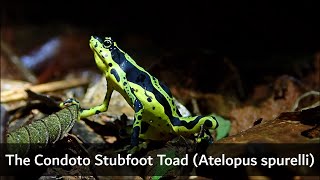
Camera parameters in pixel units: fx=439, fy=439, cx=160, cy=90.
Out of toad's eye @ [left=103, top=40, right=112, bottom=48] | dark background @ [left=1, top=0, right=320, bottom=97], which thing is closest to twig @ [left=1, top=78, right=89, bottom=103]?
dark background @ [left=1, top=0, right=320, bottom=97]

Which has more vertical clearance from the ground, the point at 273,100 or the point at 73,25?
the point at 73,25

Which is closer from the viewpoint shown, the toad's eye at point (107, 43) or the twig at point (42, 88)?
the toad's eye at point (107, 43)

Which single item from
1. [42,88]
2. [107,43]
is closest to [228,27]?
[42,88]

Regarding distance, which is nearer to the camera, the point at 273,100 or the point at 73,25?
the point at 273,100

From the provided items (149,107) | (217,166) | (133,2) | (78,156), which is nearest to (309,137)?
(217,166)

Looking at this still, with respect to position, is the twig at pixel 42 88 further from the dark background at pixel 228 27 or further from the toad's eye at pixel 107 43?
the toad's eye at pixel 107 43

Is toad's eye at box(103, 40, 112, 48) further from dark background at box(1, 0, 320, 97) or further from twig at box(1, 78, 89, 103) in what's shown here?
dark background at box(1, 0, 320, 97)

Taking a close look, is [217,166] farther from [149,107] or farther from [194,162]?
[149,107]

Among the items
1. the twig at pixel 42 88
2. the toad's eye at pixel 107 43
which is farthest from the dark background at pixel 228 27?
the toad's eye at pixel 107 43
